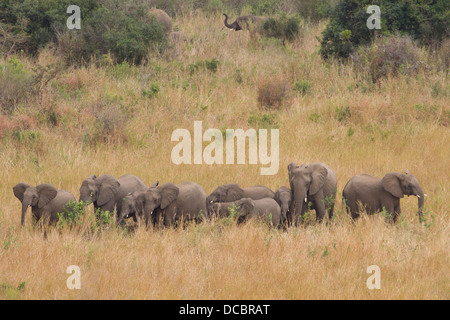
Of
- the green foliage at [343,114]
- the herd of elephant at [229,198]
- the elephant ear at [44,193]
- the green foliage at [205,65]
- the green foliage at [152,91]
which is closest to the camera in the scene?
the elephant ear at [44,193]

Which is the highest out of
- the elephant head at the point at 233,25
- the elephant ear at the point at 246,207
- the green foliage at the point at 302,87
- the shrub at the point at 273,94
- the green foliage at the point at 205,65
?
the elephant head at the point at 233,25

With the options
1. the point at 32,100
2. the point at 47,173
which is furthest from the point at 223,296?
the point at 32,100

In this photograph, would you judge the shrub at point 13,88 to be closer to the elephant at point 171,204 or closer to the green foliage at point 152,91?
the green foliage at point 152,91

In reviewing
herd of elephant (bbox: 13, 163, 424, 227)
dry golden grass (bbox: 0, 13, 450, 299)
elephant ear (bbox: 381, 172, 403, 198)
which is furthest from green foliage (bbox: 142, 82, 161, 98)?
elephant ear (bbox: 381, 172, 403, 198)

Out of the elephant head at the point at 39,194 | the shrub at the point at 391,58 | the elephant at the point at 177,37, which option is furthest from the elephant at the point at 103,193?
the elephant at the point at 177,37

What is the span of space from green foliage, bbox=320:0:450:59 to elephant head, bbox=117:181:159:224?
10.2 m

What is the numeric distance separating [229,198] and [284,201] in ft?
2.61

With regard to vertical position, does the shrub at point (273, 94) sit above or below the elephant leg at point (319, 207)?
above

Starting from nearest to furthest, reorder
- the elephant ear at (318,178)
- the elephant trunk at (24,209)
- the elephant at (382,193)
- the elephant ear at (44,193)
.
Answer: the elephant trunk at (24,209) → the elephant ear at (44,193) → the elephant at (382,193) → the elephant ear at (318,178)

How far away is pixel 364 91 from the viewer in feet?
52.6

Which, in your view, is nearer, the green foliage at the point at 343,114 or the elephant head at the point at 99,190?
the elephant head at the point at 99,190

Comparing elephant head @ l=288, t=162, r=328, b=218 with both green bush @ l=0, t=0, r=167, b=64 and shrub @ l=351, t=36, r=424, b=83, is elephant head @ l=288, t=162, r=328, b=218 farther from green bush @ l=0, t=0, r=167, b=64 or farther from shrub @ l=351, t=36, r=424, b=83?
green bush @ l=0, t=0, r=167, b=64

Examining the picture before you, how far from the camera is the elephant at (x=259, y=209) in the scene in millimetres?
9492

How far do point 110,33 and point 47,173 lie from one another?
24.1ft
